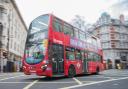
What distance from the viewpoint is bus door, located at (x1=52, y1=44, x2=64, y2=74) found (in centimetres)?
1548

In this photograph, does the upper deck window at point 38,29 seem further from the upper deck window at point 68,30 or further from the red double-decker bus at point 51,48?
the upper deck window at point 68,30

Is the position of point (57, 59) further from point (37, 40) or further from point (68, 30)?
point (68, 30)

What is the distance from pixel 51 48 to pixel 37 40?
3.41 ft

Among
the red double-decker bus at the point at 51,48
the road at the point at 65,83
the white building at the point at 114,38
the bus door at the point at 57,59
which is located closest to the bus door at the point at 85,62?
the red double-decker bus at the point at 51,48

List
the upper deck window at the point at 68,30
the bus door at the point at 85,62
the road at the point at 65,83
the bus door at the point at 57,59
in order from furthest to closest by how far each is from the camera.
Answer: the bus door at the point at 85,62 < the upper deck window at the point at 68,30 < the bus door at the point at 57,59 < the road at the point at 65,83

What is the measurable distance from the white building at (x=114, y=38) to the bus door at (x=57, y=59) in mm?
66493

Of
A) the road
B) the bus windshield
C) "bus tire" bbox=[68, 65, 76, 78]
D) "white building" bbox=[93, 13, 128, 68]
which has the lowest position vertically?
the road

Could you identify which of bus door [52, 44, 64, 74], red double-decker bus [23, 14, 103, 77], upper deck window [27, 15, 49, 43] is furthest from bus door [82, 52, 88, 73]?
upper deck window [27, 15, 49, 43]

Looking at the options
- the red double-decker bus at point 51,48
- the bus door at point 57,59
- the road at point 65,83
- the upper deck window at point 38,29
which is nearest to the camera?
the road at point 65,83

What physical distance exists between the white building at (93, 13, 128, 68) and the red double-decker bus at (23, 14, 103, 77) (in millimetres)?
64565

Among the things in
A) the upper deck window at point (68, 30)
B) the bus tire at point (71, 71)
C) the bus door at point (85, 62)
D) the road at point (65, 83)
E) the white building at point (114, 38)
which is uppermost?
the white building at point (114, 38)

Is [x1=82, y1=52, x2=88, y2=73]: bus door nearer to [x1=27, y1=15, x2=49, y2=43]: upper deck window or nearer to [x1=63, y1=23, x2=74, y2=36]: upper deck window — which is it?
[x1=63, y1=23, x2=74, y2=36]: upper deck window

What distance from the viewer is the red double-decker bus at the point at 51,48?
14969mm

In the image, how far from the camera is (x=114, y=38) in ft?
274
